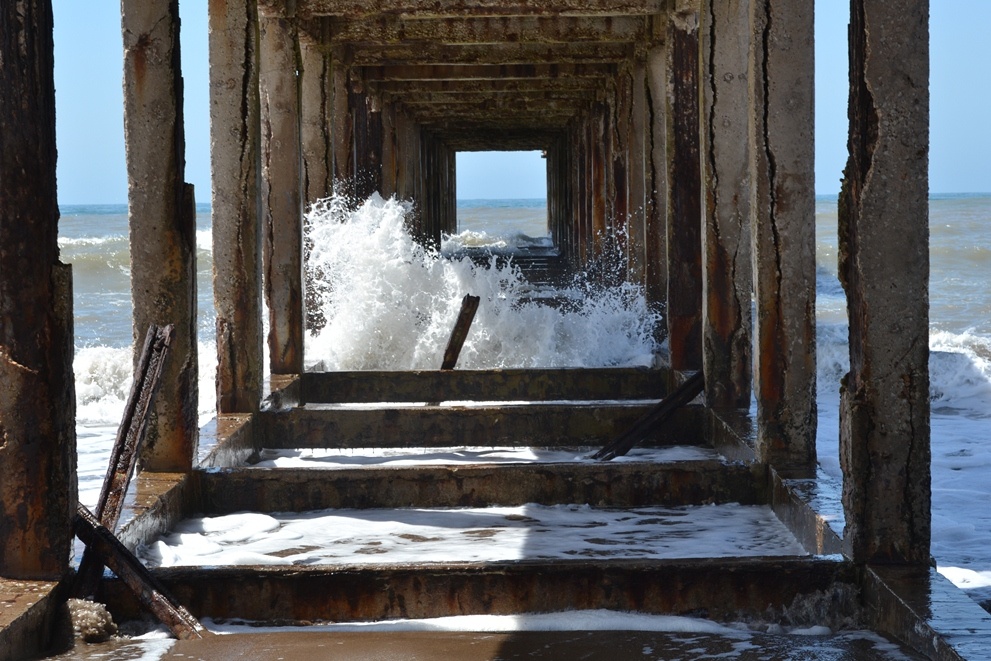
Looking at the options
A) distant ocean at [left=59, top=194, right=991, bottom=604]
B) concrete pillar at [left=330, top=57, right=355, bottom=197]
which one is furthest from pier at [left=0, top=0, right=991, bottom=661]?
concrete pillar at [left=330, top=57, right=355, bottom=197]

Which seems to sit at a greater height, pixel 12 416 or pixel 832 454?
pixel 12 416

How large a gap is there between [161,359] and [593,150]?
14824 millimetres

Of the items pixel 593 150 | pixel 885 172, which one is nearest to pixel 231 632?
pixel 885 172

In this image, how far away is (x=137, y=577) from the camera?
160 inches

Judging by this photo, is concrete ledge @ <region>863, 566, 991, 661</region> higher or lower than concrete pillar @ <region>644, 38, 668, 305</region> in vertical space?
lower

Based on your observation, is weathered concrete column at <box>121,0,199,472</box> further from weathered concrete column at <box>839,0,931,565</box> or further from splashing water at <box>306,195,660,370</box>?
splashing water at <box>306,195,660,370</box>

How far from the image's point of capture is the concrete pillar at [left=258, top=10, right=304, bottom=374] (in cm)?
870

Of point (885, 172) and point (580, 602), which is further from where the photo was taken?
point (580, 602)

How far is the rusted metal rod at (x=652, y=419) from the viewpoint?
7.16 metres

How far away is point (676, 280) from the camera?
8.77 meters

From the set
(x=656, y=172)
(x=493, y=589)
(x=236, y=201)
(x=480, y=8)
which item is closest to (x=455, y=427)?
(x=236, y=201)

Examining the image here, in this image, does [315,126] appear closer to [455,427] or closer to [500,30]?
[500,30]

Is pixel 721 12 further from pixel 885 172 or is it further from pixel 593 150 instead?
pixel 593 150

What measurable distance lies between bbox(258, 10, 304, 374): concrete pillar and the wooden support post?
3.72 metres
